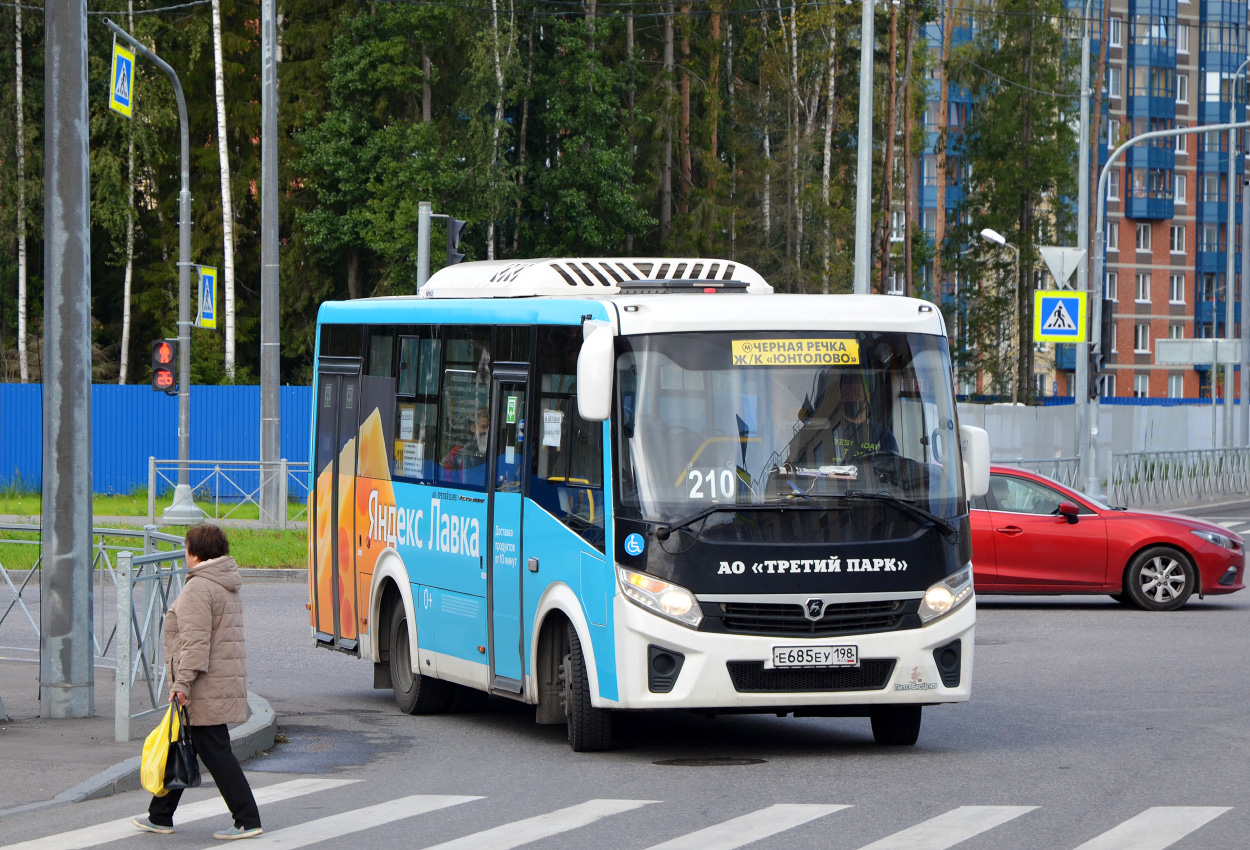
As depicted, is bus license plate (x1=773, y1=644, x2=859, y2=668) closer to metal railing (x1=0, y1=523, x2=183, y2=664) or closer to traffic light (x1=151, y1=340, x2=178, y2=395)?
metal railing (x1=0, y1=523, x2=183, y2=664)

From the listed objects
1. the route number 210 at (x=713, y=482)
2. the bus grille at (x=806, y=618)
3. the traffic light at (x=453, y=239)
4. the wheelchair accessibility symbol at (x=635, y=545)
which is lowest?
the bus grille at (x=806, y=618)

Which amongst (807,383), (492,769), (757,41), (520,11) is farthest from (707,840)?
(757,41)

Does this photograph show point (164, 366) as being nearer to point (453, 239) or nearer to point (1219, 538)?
point (453, 239)

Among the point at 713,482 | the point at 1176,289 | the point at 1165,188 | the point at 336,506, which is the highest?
the point at 1165,188

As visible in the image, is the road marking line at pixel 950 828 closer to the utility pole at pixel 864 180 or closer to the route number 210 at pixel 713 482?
the route number 210 at pixel 713 482

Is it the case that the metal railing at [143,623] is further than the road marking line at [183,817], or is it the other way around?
the metal railing at [143,623]

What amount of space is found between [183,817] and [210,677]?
106cm

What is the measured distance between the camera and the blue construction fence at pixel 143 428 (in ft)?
134

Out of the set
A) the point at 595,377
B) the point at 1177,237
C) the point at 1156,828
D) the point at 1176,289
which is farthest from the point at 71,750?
the point at 1177,237

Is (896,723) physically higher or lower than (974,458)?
lower

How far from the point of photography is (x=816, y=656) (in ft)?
33.9

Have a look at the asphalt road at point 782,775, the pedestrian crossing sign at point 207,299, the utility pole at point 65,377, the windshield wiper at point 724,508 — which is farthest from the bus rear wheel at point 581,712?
the pedestrian crossing sign at point 207,299

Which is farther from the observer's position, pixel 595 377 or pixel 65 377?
pixel 65 377

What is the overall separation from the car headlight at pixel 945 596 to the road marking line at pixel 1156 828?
6.40 ft
